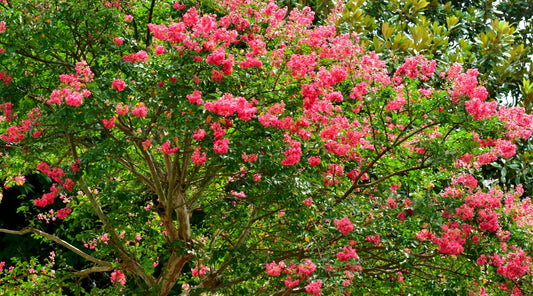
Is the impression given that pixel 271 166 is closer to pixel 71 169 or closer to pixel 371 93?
pixel 371 93

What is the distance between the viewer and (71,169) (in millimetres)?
5805

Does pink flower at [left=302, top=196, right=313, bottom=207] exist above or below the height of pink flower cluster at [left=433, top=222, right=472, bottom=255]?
above

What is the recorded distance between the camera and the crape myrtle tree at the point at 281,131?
18.4ft

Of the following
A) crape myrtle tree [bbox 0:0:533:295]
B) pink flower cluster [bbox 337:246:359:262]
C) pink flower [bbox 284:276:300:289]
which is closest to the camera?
crape myrtle tree [bbox 0:0:533:295]

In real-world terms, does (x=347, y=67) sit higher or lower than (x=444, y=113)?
higher

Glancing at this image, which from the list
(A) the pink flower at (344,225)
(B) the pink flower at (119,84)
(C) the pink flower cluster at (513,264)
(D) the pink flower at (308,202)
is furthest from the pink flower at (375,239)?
(B) the pink flower at (119,84)

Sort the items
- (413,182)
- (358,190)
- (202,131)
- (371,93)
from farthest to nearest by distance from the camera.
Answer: (358,190) → (413,182) → (371,93) → (202,131)

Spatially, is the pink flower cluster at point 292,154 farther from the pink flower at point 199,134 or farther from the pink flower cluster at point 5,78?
the pink flower cluster at point 5,78

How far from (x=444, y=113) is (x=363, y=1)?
545cm

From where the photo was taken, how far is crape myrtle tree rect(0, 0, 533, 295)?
5.59 metres

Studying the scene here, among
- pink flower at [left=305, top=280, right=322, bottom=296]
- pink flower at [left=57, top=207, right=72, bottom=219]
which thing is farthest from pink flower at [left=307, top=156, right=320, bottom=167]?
pink flower at [left=57, top=207, right=72, bottom=219]

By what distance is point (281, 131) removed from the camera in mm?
6043

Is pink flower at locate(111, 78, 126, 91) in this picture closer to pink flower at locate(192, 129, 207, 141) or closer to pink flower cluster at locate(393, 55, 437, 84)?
pink flower at locate(192, 129, 207, 141)

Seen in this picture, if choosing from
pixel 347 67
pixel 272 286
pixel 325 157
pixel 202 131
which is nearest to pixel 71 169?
pixel 202 131
